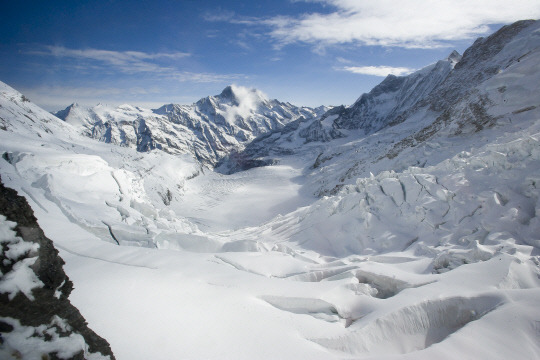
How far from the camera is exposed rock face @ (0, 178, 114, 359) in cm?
257

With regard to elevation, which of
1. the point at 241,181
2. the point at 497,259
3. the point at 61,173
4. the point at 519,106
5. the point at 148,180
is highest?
the point at 519,106

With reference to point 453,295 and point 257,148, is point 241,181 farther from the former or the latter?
point 257,148

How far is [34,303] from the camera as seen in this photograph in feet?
9.10

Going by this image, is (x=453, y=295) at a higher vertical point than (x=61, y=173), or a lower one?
lower

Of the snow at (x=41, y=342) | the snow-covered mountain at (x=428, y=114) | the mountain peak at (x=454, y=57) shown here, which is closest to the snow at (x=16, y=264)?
the snow at (x=41, y=342)

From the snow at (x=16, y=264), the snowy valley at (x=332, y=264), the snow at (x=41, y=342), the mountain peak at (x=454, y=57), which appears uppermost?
the mountain peak at (x=454, y=57)

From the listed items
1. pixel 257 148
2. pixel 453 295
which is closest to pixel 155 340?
pixel 453 295

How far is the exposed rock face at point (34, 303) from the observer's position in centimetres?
257

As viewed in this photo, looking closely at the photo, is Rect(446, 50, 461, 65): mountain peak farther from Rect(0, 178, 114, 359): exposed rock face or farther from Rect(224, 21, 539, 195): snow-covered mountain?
Rect(0, 178, 114, 359): exposed rock face

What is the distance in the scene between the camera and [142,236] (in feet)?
34.4

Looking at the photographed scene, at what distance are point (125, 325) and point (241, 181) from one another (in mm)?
46590

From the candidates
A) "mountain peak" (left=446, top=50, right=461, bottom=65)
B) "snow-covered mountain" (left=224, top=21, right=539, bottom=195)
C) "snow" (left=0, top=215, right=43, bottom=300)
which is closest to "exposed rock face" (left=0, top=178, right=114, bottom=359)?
"snow" (left=0, top=215, right=43, bottom=300)

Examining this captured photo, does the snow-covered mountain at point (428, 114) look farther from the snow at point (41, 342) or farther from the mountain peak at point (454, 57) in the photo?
the snow at point (41, 342)

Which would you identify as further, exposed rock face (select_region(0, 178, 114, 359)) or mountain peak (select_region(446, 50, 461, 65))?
mountain peak (select_region(446, 50, 461, 65))
